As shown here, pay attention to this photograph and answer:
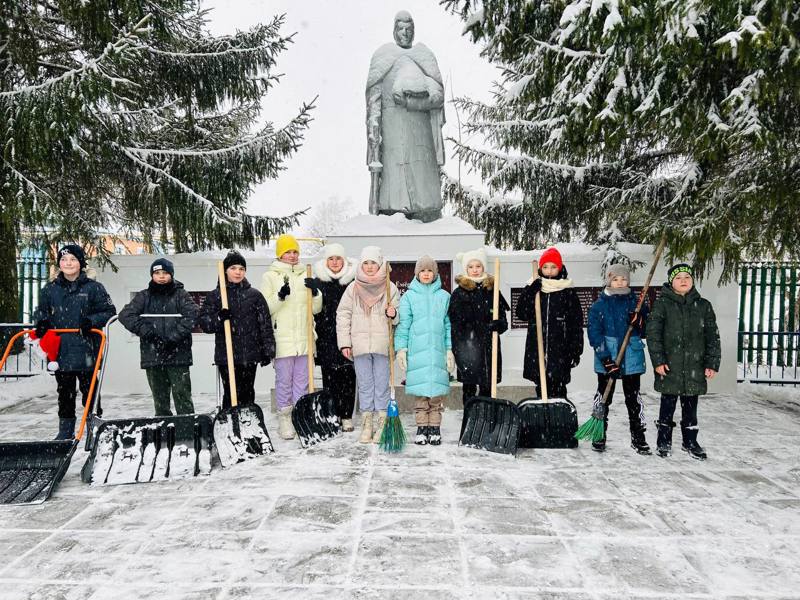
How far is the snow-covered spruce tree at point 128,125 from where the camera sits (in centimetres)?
588

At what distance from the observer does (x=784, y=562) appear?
2746 mm

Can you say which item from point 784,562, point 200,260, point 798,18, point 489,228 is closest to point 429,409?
point 784,562

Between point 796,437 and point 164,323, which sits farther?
point 796,437

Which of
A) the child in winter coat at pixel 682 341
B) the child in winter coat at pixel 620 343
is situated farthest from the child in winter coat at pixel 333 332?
the child in winter coat at pixel 682 341

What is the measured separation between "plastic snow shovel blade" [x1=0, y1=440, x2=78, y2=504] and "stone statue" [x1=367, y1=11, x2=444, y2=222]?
4121 millimetres

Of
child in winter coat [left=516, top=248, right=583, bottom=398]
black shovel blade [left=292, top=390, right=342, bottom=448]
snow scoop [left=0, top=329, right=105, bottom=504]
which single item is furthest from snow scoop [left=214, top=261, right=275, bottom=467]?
child in winter coat [left=516, top=248, right=583, bottom=398]

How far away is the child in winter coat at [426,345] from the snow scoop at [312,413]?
0.75 meters

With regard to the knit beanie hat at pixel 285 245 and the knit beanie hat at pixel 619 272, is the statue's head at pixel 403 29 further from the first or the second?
the knit beanie hat at pixel 619 272

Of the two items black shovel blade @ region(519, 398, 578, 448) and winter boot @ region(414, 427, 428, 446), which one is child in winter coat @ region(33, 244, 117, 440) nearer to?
winter boot @ region(414, 427, 428, 446)

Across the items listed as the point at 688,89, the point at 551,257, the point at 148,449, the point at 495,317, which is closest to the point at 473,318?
the point at 495,317

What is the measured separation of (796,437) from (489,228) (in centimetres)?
534

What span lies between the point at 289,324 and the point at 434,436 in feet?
5.05

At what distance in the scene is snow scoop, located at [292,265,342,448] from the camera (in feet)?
15.5

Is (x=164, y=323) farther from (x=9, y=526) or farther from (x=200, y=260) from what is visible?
(x=200, y=260)
